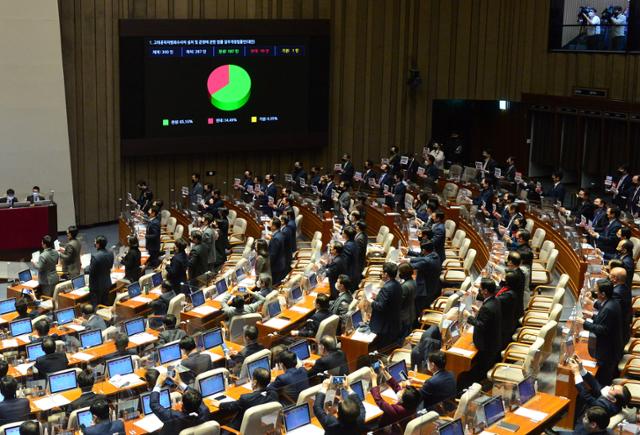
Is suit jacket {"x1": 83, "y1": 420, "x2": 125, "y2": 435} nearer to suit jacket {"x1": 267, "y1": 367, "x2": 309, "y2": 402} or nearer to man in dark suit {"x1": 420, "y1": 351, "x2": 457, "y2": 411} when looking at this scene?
suit jacket {"x1": 267, "y1": 367, "x2": 309, "y2": 402}

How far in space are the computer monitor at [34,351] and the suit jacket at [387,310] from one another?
3920 mm

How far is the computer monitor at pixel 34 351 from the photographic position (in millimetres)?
10961

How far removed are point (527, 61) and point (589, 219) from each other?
338 inches

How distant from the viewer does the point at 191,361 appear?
985 centimetres

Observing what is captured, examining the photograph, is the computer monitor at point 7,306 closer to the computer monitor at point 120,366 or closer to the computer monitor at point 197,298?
the computer monitor at point 197,298

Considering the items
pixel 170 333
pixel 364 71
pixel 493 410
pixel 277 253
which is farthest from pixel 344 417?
pixel 364 71

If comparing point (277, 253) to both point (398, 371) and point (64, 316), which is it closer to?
point (64, 316)

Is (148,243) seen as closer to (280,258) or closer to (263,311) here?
(280,258)

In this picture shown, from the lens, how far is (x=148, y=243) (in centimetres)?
1700

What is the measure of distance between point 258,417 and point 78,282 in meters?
7.57

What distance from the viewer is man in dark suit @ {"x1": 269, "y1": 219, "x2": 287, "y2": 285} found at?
1532 cm

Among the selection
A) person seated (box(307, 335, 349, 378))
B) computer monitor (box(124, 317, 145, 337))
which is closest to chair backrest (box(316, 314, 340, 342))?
person seated (box(307, 335, 349, 378))

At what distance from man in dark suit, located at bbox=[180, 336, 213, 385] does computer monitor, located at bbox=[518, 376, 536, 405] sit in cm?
330

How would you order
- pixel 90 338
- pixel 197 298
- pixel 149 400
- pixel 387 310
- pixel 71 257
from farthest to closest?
pixel 71 257 → pixel 197 298 → pixel 90 338 → pixel 387 310 → pixel 149 400
